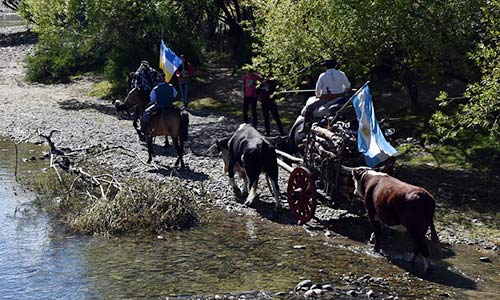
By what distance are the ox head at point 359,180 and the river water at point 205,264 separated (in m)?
0.91

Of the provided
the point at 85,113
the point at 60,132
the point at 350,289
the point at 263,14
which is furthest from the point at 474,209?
the point at 85,113

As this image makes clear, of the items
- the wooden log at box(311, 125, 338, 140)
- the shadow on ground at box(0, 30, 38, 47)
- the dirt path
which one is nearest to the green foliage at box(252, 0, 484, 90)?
the wooden log at box(311, 125, 338, 140)

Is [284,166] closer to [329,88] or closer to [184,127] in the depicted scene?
[329,88]

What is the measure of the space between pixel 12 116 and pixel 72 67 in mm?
7928

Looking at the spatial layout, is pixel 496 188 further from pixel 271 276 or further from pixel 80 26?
pixel 80 26

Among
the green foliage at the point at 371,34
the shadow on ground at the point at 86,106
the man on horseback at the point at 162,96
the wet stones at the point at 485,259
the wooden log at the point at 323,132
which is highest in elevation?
the green foliage at the point at 371,34

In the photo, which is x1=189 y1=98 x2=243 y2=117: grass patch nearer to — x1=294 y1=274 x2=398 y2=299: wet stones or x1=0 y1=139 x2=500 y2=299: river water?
x1=0 y1=139 x2=500 y2=299: river water

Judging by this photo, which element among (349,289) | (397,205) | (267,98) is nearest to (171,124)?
(267,98)

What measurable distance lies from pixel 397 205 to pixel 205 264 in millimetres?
3064

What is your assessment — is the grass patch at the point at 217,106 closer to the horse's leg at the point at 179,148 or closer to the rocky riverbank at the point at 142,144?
the rocky riverbank at the point at 142,144

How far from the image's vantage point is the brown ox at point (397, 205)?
11258 millimetres

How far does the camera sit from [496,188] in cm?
1552

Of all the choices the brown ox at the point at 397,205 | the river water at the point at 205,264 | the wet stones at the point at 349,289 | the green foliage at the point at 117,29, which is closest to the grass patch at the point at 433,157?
the river water at the point at 205,264

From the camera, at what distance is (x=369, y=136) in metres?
12.6
